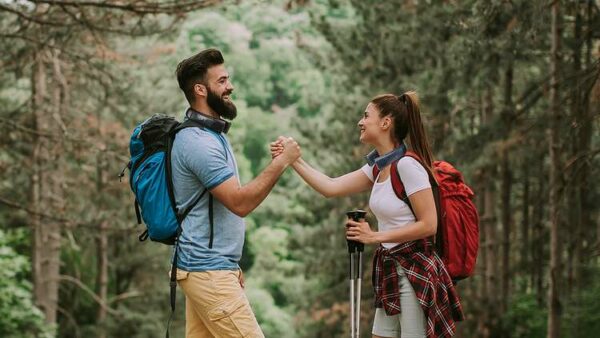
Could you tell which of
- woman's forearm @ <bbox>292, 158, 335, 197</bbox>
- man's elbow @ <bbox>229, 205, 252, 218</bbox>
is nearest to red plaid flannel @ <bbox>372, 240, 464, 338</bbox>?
woman's forearm @ <bbox>292, 158, 335, 197</bbox>

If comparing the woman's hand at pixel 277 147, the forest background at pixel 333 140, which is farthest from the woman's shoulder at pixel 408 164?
the forest background at pixel 333 140

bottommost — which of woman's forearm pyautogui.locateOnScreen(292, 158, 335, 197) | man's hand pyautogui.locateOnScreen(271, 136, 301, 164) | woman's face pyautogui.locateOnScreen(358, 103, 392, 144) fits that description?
woman's forearm pyautogui.locateOnScreen(292, 158, 335, 197)

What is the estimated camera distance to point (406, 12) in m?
17.4

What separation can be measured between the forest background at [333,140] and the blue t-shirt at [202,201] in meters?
2.49

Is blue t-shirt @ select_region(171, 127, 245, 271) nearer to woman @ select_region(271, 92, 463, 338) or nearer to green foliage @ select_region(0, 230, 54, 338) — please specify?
woman @ select_region(271, 92, 463, 338)

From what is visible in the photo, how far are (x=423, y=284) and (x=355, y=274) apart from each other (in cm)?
54

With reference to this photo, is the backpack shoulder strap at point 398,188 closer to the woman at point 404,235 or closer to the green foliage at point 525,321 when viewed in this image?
the woman at point 404,235

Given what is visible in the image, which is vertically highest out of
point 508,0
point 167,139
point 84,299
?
point 508,0

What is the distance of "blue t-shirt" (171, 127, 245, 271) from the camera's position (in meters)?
4.39

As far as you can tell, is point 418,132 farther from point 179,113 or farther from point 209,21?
point 209,21

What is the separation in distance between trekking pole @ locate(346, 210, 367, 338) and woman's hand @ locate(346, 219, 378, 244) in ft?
0.14

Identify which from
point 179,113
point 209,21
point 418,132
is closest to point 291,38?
point 209,21

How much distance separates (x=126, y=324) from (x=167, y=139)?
21.9 metres

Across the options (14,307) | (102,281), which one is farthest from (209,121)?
(102,281)
